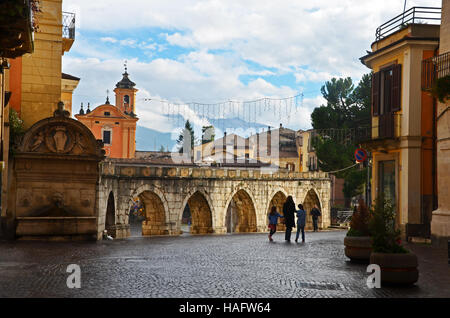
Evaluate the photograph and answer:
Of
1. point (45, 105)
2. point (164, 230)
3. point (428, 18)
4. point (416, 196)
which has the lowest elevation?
point (164, 230)

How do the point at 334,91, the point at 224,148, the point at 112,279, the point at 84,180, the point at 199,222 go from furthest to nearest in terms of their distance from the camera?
the point at 224,148
the point at 334,91
the point at 199,222
the point at 84,180
the point at 112,279

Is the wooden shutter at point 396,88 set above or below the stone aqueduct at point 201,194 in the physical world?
above

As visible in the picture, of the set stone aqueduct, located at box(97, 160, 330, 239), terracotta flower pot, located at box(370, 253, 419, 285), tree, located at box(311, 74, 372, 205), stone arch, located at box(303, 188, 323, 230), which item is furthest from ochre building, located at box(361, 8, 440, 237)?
tree, located at box(311, 74, 372, 205)

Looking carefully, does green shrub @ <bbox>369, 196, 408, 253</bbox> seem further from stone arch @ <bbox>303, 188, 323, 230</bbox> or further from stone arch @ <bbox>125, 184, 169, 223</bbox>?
stone arch @ <bbox>303, 188, 323, 230</bbox>

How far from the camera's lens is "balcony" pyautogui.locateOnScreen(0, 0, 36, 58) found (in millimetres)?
10969

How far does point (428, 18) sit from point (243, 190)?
748 inches

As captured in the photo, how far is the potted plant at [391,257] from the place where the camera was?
10.7 metres

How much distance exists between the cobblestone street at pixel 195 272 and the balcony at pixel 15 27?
4.62 meters

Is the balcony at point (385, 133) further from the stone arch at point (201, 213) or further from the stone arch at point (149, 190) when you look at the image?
the stone arch at point (201, 213)

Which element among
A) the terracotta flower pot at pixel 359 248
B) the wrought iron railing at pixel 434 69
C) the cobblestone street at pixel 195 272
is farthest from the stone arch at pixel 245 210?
the terracotta flower pot at pixel 359 248

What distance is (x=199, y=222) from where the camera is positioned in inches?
1486

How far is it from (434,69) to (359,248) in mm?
8804

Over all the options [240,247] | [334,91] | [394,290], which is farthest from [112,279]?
[334,91]

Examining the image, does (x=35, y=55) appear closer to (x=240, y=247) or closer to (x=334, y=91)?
(x=240, y=247)
